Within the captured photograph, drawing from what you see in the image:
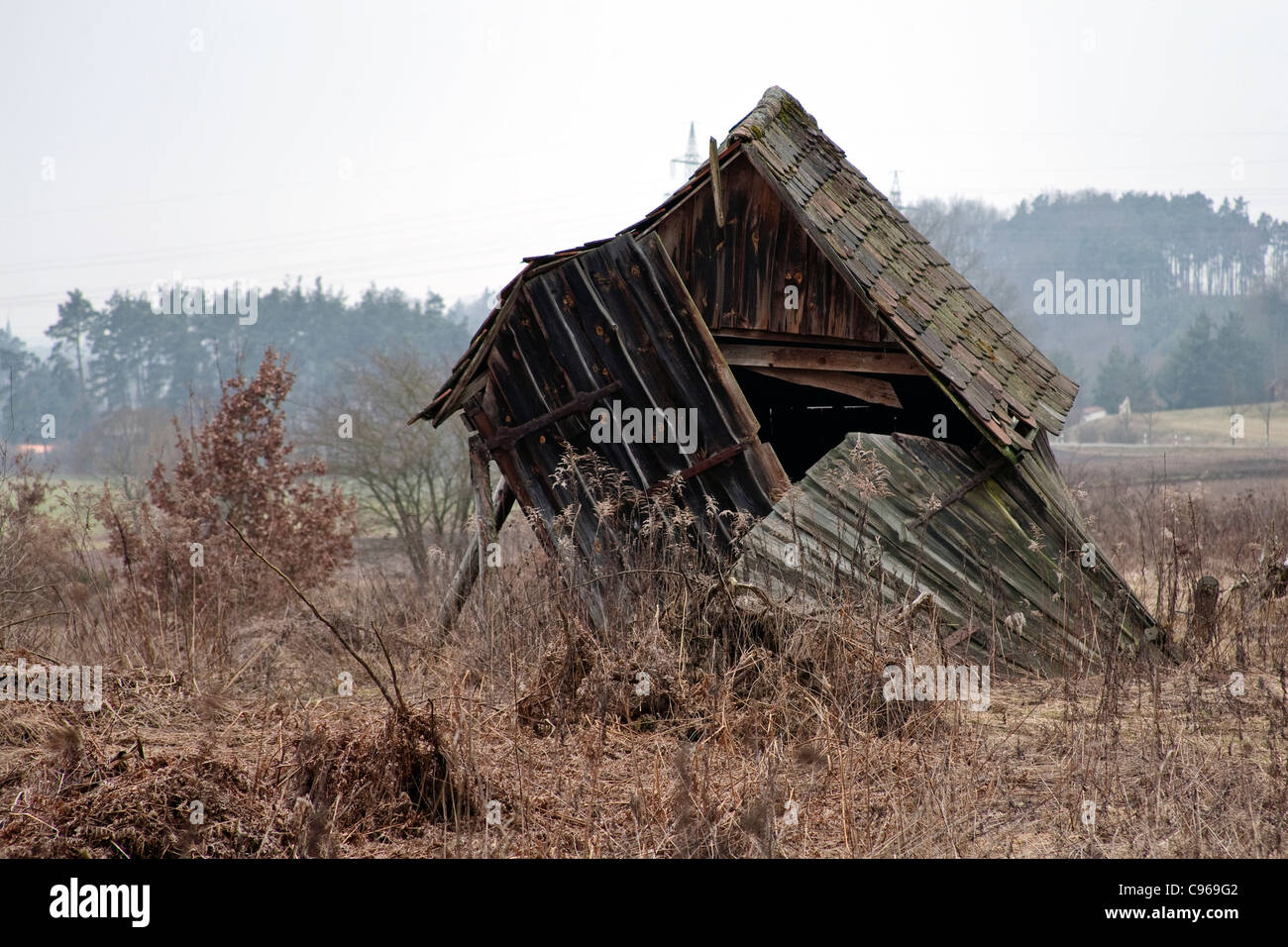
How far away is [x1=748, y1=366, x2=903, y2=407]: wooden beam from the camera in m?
8.02

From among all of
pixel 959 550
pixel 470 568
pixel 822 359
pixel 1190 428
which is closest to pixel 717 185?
pixel 822 359

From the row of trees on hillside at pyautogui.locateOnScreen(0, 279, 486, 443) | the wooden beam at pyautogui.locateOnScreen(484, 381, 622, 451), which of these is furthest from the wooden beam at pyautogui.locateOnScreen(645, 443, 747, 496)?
the row of trees on hillside at pyautogui.locateOnScreen(0, 279, 486, 443)

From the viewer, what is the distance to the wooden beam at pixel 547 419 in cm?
804

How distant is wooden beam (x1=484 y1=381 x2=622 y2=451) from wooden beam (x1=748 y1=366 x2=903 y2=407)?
1506 millimetres

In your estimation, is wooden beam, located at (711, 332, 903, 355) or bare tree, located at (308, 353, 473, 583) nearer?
wooden beam, located at (711, 332, 903, 355)

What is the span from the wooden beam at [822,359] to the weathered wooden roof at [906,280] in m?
0.33

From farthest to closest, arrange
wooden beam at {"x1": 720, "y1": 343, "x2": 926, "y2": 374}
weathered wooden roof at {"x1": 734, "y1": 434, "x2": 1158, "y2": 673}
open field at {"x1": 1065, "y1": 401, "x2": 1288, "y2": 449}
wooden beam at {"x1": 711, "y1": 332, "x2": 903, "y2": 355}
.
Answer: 1. open field at {"x1": 1065, "y1": 401, "x2": 1288, "y2": 449}
2. wooden beam at {"x1": 711, "y1": 332, "x2": 903, "y2": 355}
3. wooden beam at {"x1": 720, "y1": 343, "x2": 926, "y2": 374}
4. weathered wooden roof at {"x1": 734, "y1": 434, "x2": 1158, "y2": 673}

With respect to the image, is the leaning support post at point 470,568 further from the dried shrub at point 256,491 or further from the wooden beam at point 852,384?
the dried shrub at point 256,491

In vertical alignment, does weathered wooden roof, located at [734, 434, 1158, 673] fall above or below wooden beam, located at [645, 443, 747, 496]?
below

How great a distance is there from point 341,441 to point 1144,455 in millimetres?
40678

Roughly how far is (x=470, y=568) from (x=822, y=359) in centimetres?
366

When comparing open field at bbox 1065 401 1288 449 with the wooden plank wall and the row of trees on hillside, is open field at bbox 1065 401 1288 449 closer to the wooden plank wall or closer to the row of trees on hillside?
the row of trees on hillside
